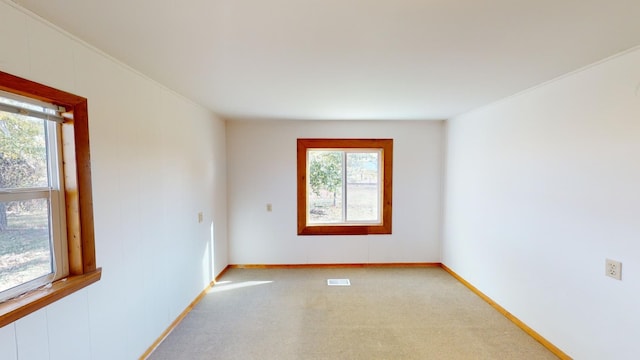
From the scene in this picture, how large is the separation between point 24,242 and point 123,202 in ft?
1.96

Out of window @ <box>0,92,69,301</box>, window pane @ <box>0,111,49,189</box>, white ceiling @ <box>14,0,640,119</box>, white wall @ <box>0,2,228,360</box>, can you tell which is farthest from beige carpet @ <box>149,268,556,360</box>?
white ceiling @ <box>14,0,640,119</box>

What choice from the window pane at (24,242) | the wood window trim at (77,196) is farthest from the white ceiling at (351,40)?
the window pane at (24,242)

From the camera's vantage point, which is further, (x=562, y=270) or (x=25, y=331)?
(x=562, y=270)

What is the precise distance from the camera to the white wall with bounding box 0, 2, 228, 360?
54.3 inches

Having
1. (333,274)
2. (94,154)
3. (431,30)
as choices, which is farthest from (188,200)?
(431,30)

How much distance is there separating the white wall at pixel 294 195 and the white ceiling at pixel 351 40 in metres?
1.59

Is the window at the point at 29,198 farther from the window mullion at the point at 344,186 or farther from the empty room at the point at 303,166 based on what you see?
the window mullion at the point at 344,186

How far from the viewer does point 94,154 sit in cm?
174

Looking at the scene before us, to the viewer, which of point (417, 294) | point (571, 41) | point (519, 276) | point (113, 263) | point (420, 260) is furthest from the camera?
point (420, 260)

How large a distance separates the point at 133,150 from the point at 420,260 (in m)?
4.00

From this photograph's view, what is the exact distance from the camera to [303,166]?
4215 millimetres

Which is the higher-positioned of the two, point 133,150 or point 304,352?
point 133,150

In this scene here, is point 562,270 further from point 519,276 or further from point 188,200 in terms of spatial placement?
point 188,200

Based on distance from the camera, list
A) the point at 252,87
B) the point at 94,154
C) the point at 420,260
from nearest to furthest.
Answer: the point at 94,154 → the point at 252,87 → the point at 420,260
